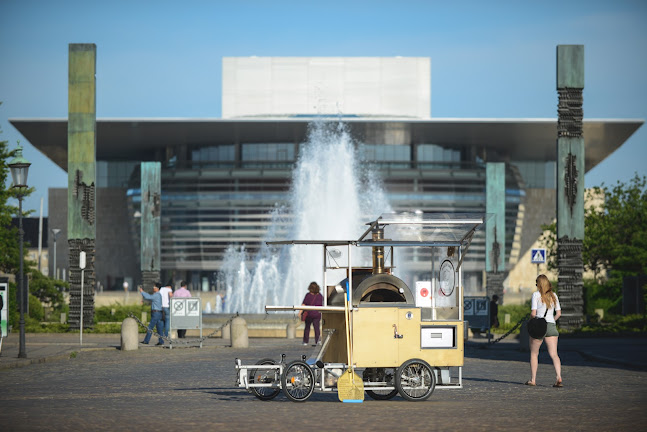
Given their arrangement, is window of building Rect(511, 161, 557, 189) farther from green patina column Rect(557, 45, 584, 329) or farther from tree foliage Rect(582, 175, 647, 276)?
green patina column Rect(557, 45, 584, 329)

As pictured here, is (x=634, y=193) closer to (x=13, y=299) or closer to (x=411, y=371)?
(x=13, y=299)

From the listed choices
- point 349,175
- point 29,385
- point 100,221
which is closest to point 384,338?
point 29,385

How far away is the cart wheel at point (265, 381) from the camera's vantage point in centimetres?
1537

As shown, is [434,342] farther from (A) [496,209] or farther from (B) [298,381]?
(A) [496,209]

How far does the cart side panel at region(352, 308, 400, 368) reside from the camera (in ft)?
49.9

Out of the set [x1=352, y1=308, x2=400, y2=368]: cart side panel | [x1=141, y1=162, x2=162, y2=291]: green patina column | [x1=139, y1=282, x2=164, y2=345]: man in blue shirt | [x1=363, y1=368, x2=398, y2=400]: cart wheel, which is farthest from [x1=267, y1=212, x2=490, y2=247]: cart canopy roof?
[x1=141, y1=162, x2=162, y2=291]: green patina column

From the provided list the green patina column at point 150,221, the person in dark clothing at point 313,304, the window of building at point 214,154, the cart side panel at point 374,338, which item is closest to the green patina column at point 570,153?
the person in dark clothing at point 313,304

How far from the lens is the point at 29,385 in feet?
60.2

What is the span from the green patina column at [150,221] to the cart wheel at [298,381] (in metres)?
60.2

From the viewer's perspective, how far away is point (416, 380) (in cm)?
1537

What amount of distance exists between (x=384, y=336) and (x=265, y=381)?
1715 millimetres

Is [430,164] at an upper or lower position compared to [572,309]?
upper

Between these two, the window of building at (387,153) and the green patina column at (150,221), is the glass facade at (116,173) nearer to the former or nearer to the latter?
the window of building at (387,153)

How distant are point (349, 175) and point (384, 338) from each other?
5785cm
